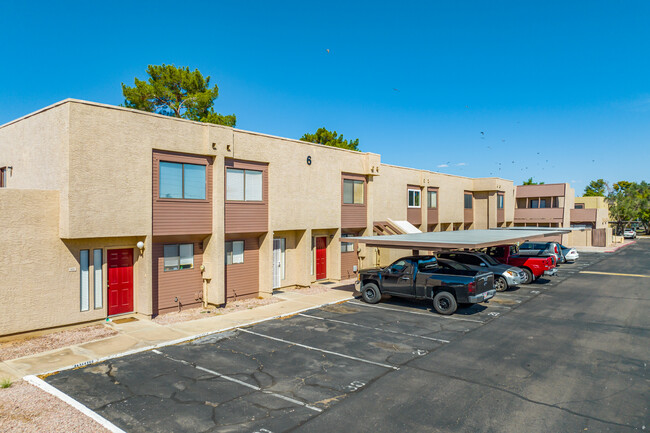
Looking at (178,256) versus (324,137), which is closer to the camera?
(178,256)

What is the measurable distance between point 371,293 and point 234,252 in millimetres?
5981

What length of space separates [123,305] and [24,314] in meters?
2.91

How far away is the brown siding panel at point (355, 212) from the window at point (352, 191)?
0.20 meters

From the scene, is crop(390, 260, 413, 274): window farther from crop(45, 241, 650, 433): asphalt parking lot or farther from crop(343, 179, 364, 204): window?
crop(343, 179, 364, 204): window

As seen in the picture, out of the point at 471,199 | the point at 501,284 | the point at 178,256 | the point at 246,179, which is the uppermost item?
the point at 246,179

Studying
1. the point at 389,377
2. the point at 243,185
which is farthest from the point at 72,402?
the point at 243,185

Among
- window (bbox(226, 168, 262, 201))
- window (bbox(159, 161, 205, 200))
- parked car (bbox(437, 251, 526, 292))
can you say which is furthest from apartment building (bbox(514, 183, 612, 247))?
window (bbox(159, 161, 205, 200))

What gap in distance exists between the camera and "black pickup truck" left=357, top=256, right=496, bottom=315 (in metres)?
14.7

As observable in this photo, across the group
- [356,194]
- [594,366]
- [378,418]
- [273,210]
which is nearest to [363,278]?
[273,210]

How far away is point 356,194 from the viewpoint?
77.0ft

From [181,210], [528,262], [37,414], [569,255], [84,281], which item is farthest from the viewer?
[569,255]

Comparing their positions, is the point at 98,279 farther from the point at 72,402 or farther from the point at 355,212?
the point at 355,212

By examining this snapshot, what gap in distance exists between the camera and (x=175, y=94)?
118 ft

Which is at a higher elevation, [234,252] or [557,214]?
[557,214]
